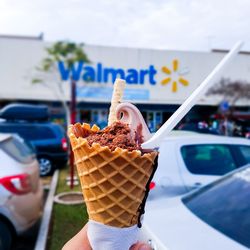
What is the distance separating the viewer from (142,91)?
2371 mm

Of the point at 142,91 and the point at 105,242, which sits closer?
the point at 105,242

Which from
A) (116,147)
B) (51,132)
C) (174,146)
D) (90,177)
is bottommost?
(51,132)

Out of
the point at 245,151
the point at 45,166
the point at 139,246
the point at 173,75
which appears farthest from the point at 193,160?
the point at 45,166

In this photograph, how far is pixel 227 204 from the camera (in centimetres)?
303

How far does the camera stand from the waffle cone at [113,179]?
1.22 meters

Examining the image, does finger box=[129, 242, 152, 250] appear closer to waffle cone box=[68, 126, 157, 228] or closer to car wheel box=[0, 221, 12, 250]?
waffle cone box=[68, 126, 157, 228]

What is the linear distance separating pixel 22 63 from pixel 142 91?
18.9 meters

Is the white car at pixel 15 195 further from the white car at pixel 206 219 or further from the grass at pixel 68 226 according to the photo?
the white car at pixel 206 219

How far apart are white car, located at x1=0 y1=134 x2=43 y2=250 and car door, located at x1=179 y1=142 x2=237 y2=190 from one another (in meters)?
1.93

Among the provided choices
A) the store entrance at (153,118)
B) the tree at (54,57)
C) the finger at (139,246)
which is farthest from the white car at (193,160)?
the tree at (54,57)

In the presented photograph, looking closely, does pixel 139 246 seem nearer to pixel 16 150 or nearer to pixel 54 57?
pixel 16 150

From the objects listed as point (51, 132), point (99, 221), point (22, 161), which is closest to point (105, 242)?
point (99, 221)

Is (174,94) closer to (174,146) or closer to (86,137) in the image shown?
(86,137)

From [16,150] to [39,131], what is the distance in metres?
6.22
